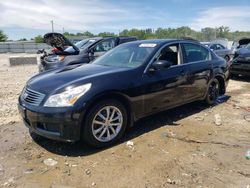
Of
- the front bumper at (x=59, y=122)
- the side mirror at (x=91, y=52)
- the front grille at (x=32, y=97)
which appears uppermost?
the side mirror at (x=91, y=52)

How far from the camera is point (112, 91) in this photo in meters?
4.20

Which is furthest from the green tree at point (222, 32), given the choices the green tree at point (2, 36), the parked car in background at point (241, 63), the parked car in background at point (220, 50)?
the green tree at point (2, 36)

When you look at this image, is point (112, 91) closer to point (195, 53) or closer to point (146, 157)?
point (146, 157)

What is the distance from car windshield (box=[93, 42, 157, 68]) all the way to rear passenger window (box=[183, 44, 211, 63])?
88cm

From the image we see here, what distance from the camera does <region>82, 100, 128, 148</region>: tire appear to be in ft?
13.2

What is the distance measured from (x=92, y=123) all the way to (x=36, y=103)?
0.84 meters

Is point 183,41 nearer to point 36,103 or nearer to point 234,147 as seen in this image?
point 234,147

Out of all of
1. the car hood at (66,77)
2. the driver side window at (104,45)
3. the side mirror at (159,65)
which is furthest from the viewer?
the driver side window at (104,45)

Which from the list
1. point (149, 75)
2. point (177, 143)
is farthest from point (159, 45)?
→ point (177, 143)

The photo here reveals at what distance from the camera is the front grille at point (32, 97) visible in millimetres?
4030

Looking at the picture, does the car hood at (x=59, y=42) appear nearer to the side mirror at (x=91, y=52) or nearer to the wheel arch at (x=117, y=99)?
the side mirror at (x=91, y=52)

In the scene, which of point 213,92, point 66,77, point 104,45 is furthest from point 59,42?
point 66,77

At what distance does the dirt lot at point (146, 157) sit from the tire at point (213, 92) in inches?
30.1

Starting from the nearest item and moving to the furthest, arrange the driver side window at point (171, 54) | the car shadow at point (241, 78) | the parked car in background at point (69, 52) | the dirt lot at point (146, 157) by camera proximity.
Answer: the dirt lot at point (146, 157) → the driver side window at point (171, 54) → the parked car in background at point (69, 52) → the car shadow at point (241, 78)
